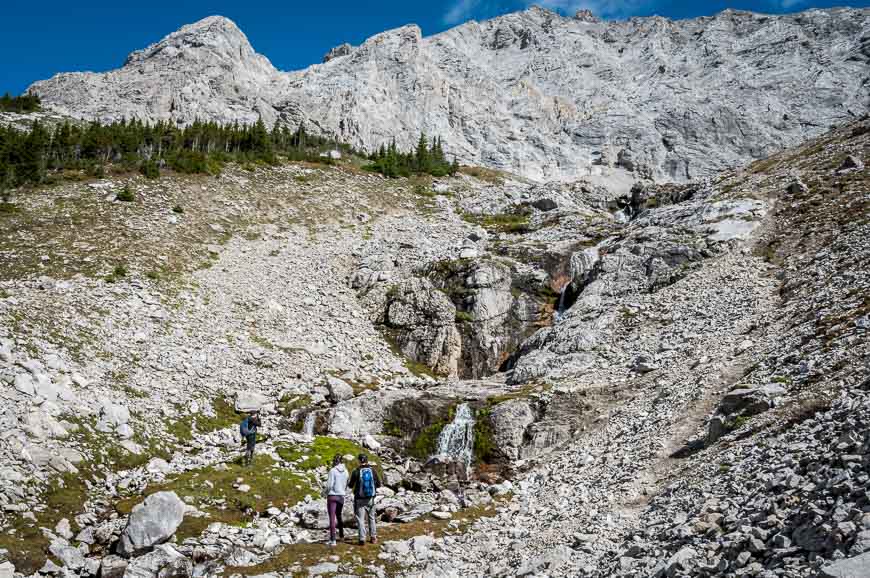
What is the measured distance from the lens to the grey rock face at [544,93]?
391 feet

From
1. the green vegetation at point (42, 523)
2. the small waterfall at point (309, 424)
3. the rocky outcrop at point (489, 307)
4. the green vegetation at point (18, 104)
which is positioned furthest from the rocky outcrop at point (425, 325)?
the green vegetation at point (18, 104)

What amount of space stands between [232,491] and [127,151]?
54193 millimetres

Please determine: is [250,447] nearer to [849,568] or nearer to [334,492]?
[334,492]

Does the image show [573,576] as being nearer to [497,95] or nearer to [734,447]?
[734,447]

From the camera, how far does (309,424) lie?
80.4 feet

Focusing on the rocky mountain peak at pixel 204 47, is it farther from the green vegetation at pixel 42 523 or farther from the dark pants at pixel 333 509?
the dark pants at pixel 333 509

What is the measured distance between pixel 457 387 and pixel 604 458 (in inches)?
426

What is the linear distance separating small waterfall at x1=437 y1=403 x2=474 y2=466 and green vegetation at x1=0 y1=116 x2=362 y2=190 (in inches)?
1521

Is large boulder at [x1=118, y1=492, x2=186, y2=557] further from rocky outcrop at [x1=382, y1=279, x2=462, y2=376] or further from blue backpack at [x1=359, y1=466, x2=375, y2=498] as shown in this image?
rocky outcrop at [x1=382, y1=279, x2=462, y2=376]

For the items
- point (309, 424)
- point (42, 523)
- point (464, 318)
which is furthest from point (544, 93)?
point (42, 523)

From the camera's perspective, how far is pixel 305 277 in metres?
40.3

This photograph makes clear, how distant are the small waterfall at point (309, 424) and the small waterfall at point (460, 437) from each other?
5.53m

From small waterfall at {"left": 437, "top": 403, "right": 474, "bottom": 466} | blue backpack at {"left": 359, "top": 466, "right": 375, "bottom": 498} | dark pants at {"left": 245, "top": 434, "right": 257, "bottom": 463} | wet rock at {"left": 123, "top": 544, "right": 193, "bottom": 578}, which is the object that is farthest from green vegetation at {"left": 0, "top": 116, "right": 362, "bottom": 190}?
blue backpack at {"left": 359, "top": 466, "right": 375, "bottom": 498}

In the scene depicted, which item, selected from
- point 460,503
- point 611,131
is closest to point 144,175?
point 460,503
